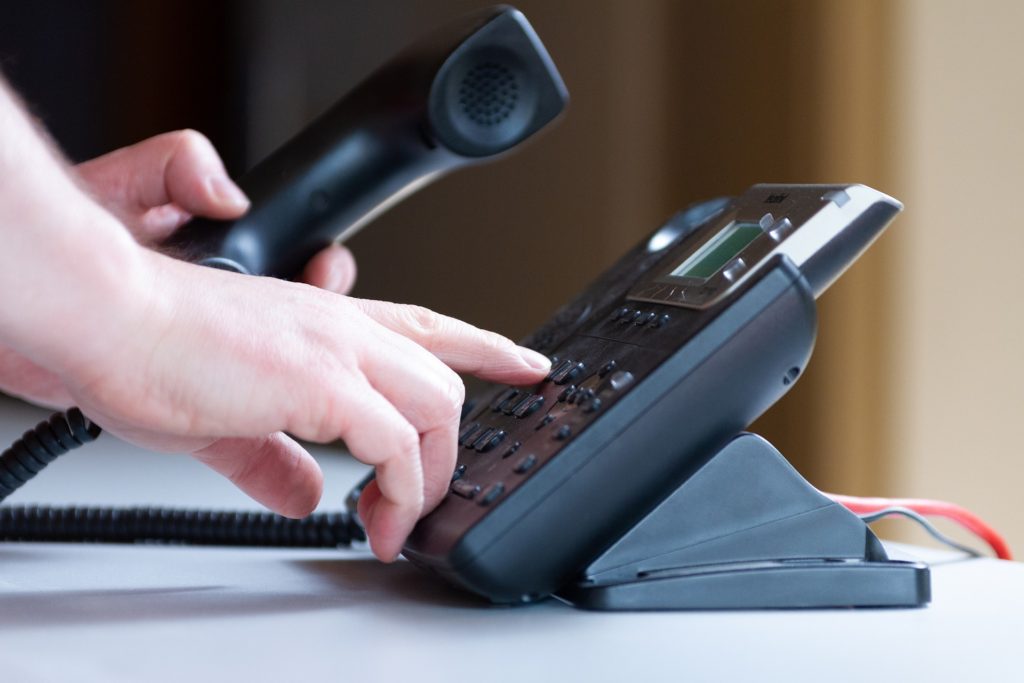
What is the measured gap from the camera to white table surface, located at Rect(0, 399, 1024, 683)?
0.36 m

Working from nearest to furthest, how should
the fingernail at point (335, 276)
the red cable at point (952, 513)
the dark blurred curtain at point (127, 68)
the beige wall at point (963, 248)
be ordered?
the red cable at point (952, 513) < the fingernail at point (335, 276) < the beige wall at point (963, 248) < the dark blurred curtain at point (127, 68)

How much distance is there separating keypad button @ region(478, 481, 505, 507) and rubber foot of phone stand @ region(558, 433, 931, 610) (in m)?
0.05

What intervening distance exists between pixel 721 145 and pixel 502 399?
4.34ft

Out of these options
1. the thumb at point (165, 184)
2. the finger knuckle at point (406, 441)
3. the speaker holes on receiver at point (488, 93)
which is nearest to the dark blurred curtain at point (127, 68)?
the thumb at point (165, 184)

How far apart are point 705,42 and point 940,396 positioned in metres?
0.65

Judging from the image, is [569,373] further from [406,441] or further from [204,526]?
[204,526]

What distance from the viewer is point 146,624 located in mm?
414

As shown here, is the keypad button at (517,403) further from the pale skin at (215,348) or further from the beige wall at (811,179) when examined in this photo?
the beige wall at (811,179)

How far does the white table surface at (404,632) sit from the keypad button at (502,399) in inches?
3.4

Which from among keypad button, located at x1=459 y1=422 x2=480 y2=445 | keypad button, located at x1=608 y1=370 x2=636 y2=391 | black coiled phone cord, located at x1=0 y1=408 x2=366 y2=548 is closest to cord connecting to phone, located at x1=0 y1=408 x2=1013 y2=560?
black coiled phone cord, located at x1=0 y1=408 x2=366 y2=548

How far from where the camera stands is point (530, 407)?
0.50 meters

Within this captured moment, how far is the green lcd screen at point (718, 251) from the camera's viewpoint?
50 cm

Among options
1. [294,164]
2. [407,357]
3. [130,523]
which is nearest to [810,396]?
[294,164]

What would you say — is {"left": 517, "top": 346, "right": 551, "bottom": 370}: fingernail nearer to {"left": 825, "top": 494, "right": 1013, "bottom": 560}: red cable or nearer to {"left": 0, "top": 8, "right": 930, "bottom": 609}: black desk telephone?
{"left": 0, "top": 8, "right": 930, "bottom": 609}: black desk telephone
